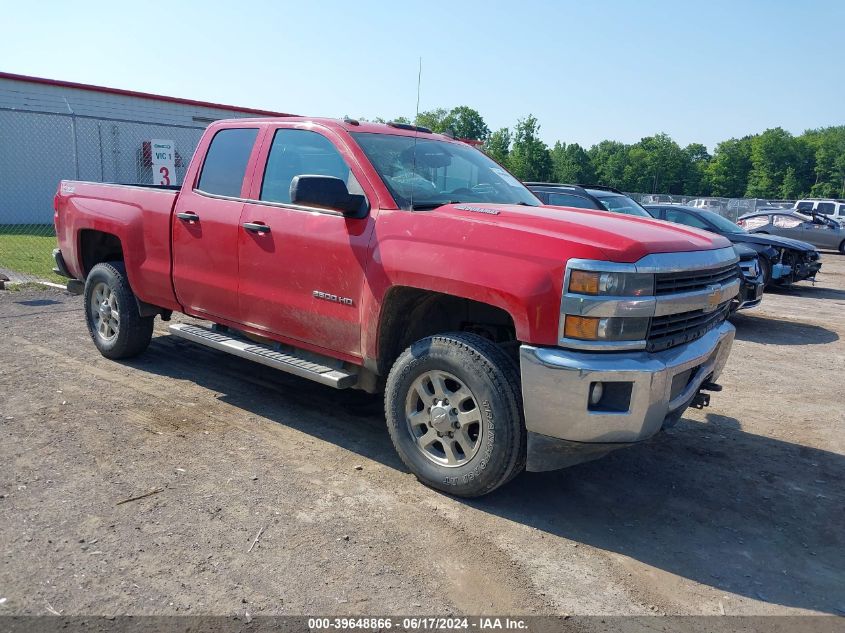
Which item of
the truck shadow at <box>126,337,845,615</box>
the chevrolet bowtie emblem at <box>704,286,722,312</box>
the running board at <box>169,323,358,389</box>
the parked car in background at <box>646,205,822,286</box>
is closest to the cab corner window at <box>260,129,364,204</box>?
the running board at <box>169,323,358,389</box>

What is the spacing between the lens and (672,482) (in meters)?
4.29

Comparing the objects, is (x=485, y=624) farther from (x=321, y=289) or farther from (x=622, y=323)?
(x=321, y=289)

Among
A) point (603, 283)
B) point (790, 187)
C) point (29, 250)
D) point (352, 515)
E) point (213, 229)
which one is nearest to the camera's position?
point (603, 283)

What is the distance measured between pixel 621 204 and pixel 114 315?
7429mm

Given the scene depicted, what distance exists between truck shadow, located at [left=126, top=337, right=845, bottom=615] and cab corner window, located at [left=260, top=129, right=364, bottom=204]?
1.67 meters

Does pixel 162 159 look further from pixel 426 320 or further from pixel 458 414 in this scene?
pixel 458 414

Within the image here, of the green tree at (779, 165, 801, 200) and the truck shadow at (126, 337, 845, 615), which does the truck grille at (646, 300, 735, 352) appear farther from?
the green tree at (779, 165, 801, 200)

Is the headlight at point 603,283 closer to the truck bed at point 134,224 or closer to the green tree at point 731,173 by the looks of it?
the truck bed at point 134,224

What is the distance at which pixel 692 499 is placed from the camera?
4059 millimetres

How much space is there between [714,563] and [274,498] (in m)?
2.29

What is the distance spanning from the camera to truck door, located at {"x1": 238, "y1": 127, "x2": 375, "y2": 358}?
4242mm

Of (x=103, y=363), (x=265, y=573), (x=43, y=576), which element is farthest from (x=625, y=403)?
(x=103, y=363)

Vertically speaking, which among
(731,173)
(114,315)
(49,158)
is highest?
(731,173)

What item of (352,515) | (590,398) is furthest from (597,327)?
(352,515)
